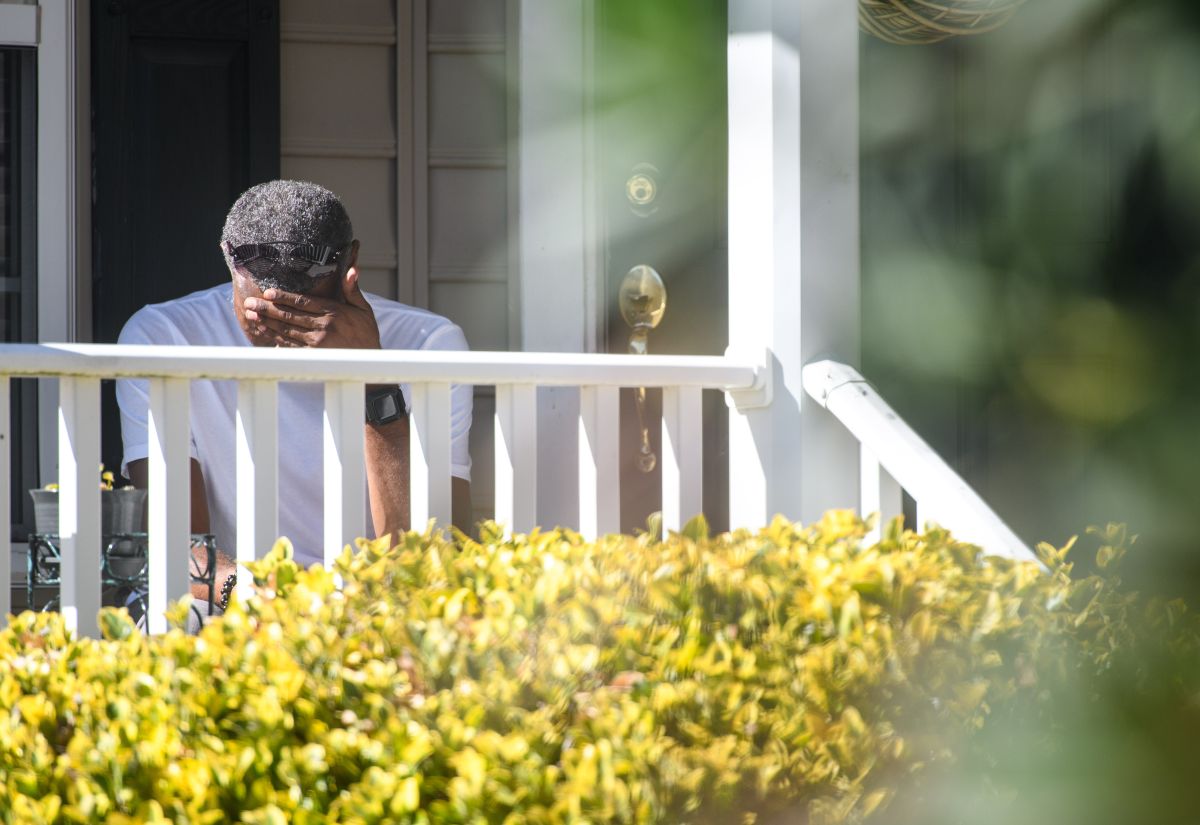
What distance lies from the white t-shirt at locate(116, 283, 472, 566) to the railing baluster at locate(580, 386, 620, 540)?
0.73 metres

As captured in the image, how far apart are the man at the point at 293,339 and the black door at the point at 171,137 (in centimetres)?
42

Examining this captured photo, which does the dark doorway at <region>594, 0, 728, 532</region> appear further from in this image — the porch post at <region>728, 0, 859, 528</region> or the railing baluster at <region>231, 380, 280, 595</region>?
the railing baluster at <region>231, 380, 280, 595</region>

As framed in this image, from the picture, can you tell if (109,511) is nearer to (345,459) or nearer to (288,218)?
(345,459)

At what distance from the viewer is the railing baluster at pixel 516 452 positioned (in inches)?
85.7

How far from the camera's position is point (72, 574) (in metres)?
1.93

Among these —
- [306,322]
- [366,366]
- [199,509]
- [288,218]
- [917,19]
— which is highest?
[917,19]

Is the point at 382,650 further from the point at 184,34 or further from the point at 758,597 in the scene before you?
the point at 184,34

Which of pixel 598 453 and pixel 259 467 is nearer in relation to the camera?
pixel 259 467

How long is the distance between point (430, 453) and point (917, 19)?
1059 mm

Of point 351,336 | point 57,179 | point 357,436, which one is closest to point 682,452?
point 357,436

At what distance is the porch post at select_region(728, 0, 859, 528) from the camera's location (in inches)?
84.8

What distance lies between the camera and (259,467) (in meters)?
2.02

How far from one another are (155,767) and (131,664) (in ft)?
0.63

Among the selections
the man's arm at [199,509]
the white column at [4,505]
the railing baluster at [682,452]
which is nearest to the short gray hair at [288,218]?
the man's arm at [199,509]
